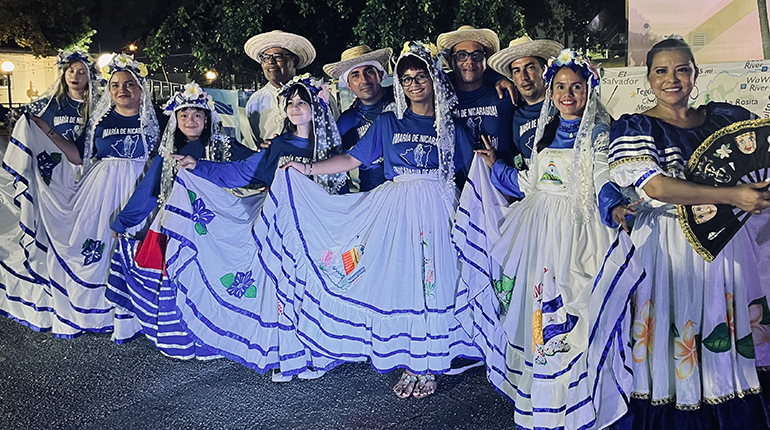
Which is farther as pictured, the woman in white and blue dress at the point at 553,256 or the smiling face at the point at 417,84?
the smiling face at the point at 417,84

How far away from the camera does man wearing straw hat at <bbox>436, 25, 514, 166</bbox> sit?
145 inches

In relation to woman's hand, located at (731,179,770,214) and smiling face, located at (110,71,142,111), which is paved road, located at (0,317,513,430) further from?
smiling face, located at (110,71,142,111)

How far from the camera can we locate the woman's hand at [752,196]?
7.99 ft

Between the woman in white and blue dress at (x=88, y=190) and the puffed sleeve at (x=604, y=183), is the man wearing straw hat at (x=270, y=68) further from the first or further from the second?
the puffed sleeve at (x=604, y=183)

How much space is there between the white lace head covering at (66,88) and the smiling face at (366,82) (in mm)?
2007

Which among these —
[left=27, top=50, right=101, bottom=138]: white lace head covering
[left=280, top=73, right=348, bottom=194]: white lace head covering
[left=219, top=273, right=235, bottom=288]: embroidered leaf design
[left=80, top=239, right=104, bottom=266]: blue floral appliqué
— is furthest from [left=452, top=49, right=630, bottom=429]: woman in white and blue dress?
[left=27, top=50, right=101, bottom=138]: white lace head covering

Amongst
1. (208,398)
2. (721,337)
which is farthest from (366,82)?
(721,337)

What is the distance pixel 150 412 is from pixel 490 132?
2516mm

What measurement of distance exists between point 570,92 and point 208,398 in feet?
8.45

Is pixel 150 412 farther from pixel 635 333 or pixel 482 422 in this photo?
pixel 635 333

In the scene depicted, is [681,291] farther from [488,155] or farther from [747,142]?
[488,155]

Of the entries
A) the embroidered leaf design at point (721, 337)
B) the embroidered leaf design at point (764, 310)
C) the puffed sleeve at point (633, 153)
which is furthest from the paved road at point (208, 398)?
the puffed sleeve at point (633, 153)

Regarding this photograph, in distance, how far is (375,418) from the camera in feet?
10.6

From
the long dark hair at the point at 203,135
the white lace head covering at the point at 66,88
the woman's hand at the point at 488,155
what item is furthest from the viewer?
the white lace head covering at the point at 66,88
